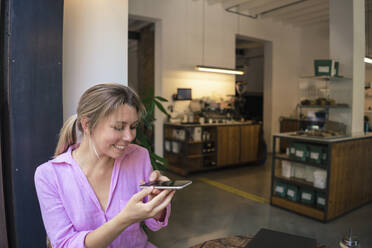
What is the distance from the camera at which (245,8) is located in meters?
7.53

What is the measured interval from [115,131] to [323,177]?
10.9 ft

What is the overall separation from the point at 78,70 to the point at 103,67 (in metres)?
0.19

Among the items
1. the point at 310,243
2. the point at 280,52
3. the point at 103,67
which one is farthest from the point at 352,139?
the point at 280,52

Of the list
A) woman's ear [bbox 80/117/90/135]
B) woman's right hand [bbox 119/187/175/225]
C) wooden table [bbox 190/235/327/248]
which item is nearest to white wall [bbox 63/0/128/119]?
woman's ear [bbox 80/117/90/135]

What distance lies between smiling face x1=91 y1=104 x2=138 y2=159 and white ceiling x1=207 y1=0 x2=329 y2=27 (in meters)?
6.56

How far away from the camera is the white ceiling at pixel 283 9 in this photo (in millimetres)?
7113

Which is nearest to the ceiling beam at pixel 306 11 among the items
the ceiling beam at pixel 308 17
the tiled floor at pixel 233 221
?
the ceiling beam at pixel 308 17

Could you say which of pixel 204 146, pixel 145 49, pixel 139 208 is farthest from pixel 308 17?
pixel 139 208

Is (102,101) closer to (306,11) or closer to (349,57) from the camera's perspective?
(349,57)

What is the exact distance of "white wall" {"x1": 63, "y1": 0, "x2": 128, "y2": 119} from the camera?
197 centimetres

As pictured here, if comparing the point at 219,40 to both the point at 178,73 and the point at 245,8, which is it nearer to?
the point at 245,8

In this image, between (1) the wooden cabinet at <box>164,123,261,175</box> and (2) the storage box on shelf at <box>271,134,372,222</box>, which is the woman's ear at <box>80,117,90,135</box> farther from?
(1) the wooden cabinet at <box>164,123,261,175</box>

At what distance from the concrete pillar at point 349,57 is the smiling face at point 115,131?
13.6 feet

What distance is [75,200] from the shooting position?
1.33m
